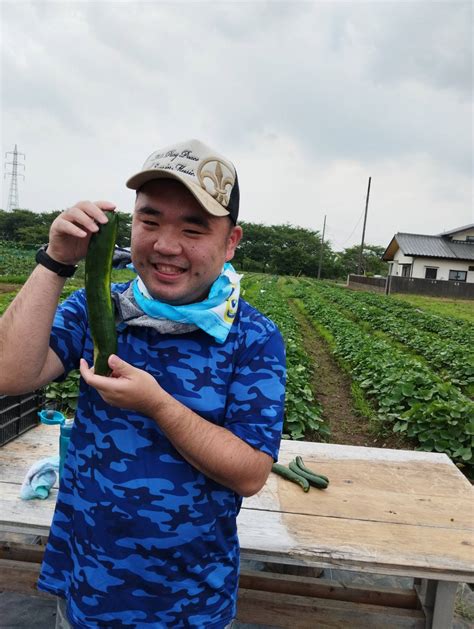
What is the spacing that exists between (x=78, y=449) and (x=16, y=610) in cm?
257

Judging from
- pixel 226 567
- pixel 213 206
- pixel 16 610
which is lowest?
pixel 16 610

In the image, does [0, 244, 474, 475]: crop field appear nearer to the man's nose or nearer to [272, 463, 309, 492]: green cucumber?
[272, 463, 309, 492]: green cucumber

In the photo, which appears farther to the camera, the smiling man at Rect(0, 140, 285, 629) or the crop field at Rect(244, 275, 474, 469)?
the crop field at Rect(244, 275, 474, 469)

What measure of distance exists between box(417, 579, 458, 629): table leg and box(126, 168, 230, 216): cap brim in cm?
249

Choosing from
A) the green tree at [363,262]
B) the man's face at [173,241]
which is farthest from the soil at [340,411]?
the green tree at [363,262]

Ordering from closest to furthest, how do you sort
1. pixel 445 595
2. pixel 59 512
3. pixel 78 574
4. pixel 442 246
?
pixel 78 574, pixel 59 512, pixel 445 595, pixel 442 246

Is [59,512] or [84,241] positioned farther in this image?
[59,512]

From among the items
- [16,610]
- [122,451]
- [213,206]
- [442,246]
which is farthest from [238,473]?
[442,246]

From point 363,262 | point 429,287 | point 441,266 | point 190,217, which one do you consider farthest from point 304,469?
point 363,262

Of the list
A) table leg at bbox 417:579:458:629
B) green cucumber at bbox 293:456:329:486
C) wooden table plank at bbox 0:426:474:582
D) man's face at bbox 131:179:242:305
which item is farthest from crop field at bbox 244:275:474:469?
man's face at bbox 131:179:242:305

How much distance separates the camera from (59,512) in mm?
1863

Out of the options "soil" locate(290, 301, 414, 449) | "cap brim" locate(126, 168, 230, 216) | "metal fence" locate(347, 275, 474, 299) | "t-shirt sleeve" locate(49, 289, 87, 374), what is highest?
"metal fence" locate(347, 275, 474, 299)

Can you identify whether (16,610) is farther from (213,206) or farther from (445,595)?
(213,206)

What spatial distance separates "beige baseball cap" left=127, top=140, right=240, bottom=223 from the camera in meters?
1.59
